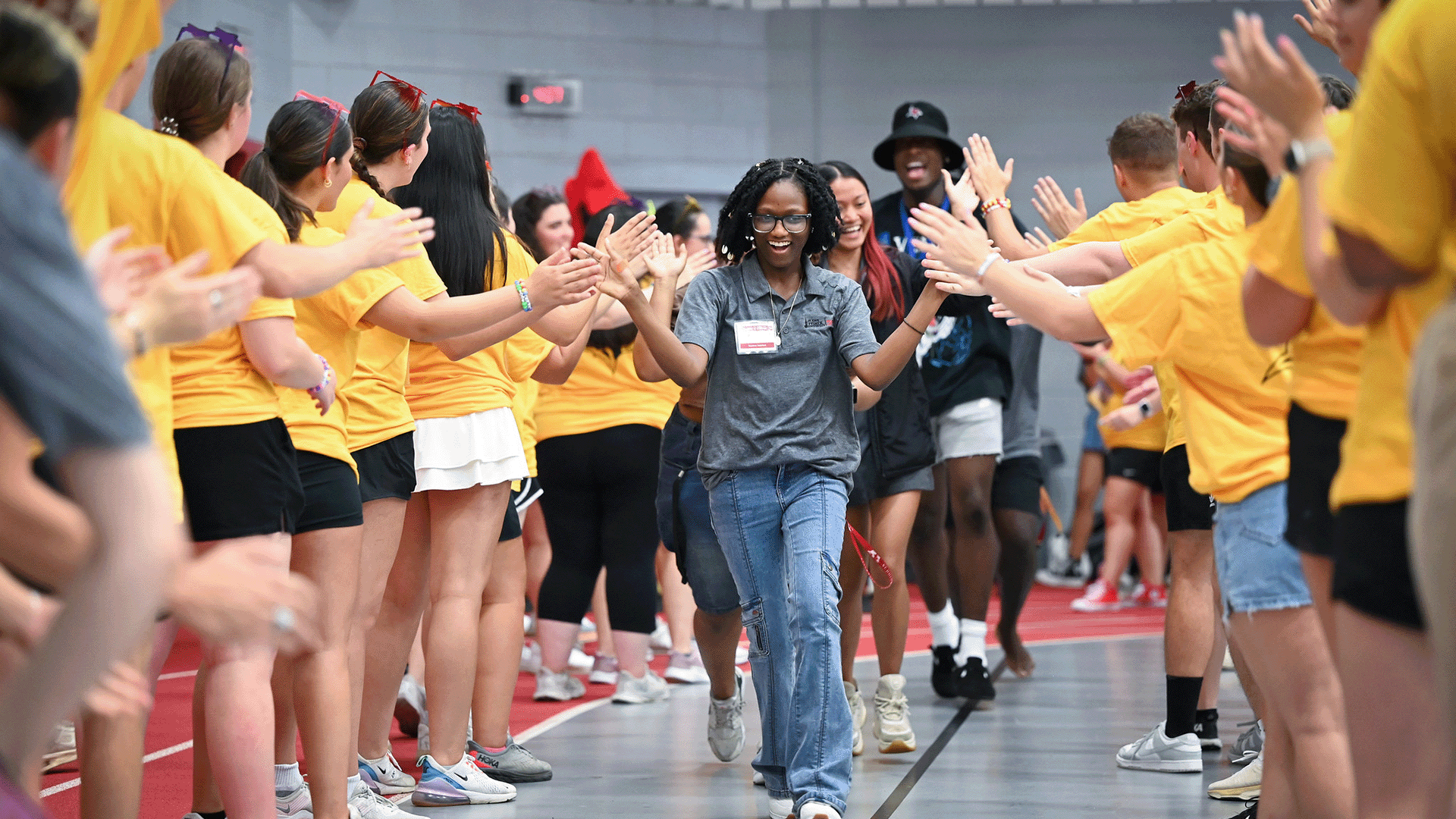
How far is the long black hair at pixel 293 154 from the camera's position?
9.89 ft

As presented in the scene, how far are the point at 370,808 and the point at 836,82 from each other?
799 centimetres

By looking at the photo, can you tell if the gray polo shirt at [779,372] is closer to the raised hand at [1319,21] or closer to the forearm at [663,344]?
the forearm at [663,344]

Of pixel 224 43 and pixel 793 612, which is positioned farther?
pixel 793 612

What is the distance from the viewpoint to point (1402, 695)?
1637mm

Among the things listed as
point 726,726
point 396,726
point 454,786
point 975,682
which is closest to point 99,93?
point 454,786

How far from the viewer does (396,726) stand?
4887 mm

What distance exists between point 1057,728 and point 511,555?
1839mm

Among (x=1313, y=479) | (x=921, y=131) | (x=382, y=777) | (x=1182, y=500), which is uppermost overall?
(x=921, y=131)

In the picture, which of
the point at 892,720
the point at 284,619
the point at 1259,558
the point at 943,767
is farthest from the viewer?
the point at 892,720

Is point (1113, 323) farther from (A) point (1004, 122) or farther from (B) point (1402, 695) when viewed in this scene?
(A) point (1004, 122)

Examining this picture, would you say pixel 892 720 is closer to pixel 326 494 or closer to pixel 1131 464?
pixel 326 494

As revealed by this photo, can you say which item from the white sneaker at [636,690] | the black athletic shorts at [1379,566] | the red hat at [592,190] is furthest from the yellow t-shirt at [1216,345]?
the red hat at [592,190]

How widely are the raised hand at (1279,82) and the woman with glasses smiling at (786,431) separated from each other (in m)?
1.42

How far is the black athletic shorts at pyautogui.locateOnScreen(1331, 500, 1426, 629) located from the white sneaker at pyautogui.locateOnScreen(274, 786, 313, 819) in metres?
2.37
